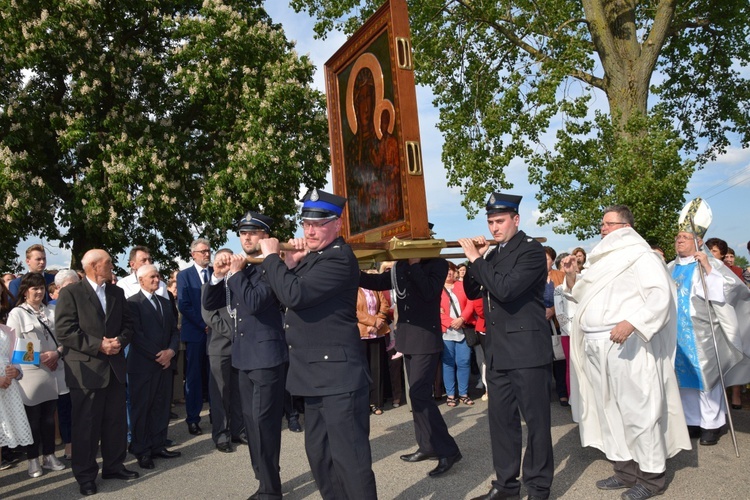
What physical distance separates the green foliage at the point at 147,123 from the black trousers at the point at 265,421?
11609mm

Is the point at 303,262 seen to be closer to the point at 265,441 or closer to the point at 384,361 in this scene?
the point at 265,441

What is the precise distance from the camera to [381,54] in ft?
15.7

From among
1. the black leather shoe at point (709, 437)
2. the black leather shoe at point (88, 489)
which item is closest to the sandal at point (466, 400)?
the black leather shoe at point (709, 437)

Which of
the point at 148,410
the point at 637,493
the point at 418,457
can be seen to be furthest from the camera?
the point at 148,410

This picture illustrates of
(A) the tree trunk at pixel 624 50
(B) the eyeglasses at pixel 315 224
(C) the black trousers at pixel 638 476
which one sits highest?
(A) the tree trunk at pixel 624 50

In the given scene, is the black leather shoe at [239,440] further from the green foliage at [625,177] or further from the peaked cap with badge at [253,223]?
the green foliage at [625,177]

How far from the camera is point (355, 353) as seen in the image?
13.2 ft

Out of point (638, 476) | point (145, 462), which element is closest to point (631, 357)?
point (638, 476)

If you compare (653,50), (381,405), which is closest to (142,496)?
(381,405)

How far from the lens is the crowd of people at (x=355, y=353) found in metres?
4.04

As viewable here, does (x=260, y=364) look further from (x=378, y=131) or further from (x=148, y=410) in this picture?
(x=148, y=410)

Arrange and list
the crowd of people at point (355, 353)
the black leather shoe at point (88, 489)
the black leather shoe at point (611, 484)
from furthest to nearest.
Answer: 1. the black leather shoe at point (88, 489)
2. the black leather shoe at point (611, 484)
3. the crowd of people at point (355, 353)

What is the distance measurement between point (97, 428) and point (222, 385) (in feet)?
4.89

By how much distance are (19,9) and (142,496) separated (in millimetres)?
13254
